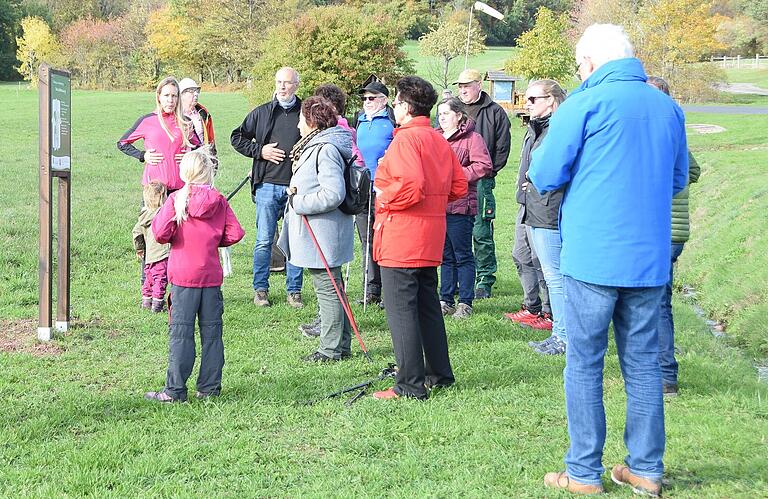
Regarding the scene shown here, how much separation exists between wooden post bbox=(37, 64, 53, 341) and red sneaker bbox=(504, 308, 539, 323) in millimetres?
4324

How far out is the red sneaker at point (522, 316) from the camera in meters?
8.31

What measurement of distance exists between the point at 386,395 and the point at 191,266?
160 cm

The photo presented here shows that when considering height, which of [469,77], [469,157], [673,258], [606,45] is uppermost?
[469,77]

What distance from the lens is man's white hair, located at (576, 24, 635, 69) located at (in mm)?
4090

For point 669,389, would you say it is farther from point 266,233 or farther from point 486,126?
point 266,233

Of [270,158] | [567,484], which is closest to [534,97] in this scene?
[270,158]

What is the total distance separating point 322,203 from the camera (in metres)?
6.56

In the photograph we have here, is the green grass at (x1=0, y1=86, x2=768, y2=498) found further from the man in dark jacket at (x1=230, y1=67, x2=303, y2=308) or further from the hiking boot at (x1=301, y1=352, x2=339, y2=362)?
the man in dark jacket at (x1=230, y1=67, x2=303, y2=308)

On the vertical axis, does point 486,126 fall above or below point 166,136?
above

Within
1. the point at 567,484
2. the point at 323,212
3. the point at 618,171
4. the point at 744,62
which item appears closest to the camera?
the point at 618,171

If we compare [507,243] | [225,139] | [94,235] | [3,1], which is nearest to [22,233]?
[94,235]

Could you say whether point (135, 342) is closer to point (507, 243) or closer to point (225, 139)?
point (507, 243)

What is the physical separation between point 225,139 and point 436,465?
29779mm

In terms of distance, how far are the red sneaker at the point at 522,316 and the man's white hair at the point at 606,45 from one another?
14.6 ft
